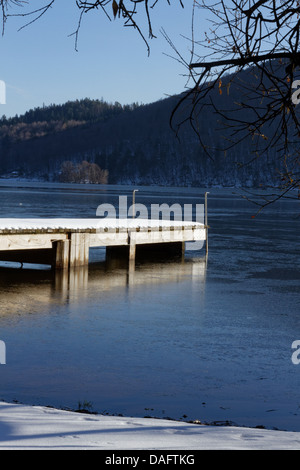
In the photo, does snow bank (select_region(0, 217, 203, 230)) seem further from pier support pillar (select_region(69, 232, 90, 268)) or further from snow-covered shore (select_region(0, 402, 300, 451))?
snow-covered shore (select_region(0, 402, 300, 451))

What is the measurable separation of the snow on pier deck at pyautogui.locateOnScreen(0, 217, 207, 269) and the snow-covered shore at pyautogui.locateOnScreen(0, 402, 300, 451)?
950 centimetres

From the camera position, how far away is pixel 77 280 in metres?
14.7

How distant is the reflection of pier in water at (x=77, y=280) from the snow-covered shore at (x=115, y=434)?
18.5ft

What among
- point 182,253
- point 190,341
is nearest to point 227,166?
point 182,253

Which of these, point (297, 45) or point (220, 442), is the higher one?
point (297, 45)

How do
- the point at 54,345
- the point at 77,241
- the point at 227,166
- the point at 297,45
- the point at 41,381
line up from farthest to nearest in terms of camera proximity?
the point at 227,166, the point at 77,241, the point at 54,345, the point at 41,381, the point at 297,45

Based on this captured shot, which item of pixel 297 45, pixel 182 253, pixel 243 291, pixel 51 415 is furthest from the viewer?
pixel 182 253

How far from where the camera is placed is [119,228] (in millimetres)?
17562

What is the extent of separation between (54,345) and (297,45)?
19.5 feet

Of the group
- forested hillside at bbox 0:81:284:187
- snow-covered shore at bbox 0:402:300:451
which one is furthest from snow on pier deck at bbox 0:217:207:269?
forested hillside at bbox 0:81:284:187

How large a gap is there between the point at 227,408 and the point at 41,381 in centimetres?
199

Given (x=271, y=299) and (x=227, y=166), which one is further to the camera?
(x=227, y=166)

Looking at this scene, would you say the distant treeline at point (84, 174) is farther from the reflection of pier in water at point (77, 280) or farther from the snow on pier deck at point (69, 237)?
the reflection of pier in water at point (77, 280)

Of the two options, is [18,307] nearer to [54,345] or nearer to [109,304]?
[109,304]
